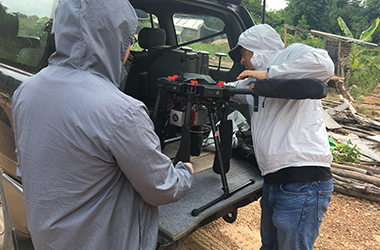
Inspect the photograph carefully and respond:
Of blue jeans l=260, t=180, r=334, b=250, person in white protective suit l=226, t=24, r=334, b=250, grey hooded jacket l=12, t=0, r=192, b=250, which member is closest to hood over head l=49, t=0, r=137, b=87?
grey hooded jacket l=12, t=0, r=192, b=250

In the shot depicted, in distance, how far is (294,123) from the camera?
1971mm

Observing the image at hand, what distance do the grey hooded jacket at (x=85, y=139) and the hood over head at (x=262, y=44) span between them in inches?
44.4

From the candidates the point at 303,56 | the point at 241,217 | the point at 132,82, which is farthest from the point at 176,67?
the point at 303,56

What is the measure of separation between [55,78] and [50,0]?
121cm

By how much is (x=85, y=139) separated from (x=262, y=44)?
4.98 ft

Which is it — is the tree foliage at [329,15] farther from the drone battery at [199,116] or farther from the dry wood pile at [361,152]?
the drone battery at [199,116]

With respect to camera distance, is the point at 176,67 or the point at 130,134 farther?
the point at 176,67

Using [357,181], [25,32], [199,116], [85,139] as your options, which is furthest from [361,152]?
[85,139]

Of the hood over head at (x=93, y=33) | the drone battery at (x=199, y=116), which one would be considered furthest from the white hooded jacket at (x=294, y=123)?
the hood over head at (x=93, y=33)

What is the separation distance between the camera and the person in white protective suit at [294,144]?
193cm

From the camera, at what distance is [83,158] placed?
1.23 meters

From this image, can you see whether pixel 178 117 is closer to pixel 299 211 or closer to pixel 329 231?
pixel 299 211

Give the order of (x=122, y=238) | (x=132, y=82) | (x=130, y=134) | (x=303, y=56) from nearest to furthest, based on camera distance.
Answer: (x=130, y=134)
(x=122, y=238)
(x=303, y=56)
(x=132, y=82)

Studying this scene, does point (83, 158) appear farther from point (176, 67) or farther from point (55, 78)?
point (176, 67)
